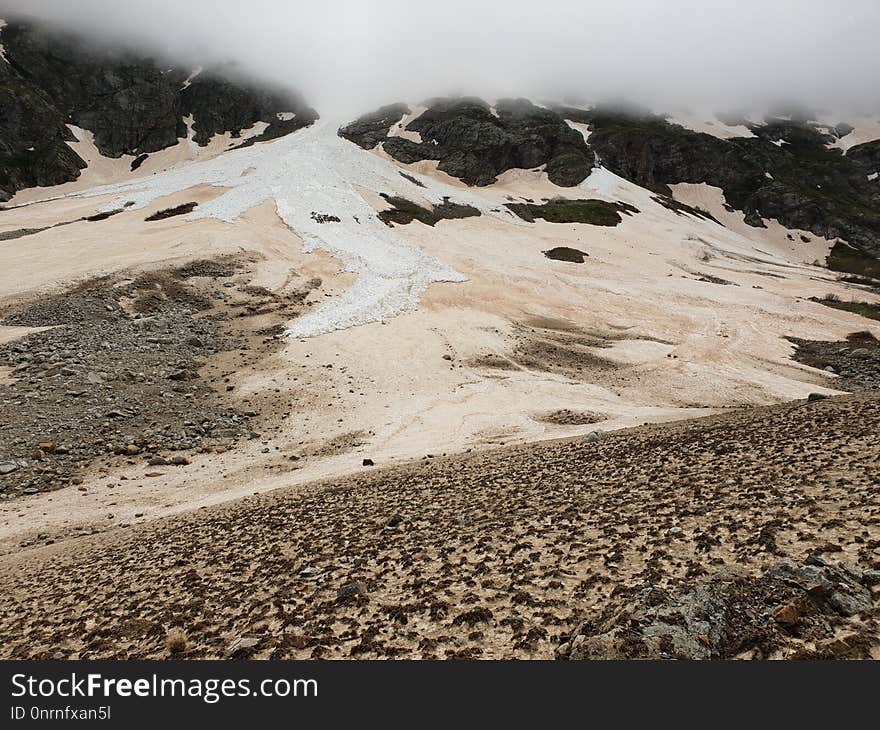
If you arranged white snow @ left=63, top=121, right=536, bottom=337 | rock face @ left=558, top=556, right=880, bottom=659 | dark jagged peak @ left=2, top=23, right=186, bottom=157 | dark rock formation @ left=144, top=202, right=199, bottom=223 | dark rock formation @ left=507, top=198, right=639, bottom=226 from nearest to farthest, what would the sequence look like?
rock face @ left=558, top=556, right=880, bottom=659, white snow @ left=63, top=121, right=536, bottom=337, dark rock formation @ left=144, top=202, right=199, bottom=223, dark rock formation @ left=507, top=198, right=639, bottom=226, dark jagged peak @ left=2, top=23, right=186, bottom=157

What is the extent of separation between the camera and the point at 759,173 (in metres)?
167

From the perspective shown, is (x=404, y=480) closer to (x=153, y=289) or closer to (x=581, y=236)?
(x=153, y=289)

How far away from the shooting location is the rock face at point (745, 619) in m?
6.46

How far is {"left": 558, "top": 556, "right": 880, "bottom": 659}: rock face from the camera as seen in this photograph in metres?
6.46

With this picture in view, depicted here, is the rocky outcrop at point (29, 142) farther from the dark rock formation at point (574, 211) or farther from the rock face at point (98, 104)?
the dark rock formation at point (574, 211)

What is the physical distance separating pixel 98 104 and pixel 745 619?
19548 cm

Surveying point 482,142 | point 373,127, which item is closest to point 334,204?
point 482,142

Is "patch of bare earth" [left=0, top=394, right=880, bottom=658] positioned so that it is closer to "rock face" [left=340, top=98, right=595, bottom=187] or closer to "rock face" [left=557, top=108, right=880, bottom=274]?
"rock face" [left=340, top=98, right=595, bottom=187]

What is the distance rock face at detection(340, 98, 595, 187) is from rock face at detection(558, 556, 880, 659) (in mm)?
133782

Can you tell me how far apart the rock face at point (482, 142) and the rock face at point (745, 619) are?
439 ft

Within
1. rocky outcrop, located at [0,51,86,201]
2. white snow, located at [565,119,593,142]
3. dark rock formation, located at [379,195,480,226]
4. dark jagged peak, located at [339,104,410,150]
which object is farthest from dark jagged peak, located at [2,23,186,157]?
white snow, located at [565,119,593,142]

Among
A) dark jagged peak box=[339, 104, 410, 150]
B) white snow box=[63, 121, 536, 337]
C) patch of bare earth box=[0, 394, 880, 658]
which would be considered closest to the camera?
patch of bare earth box=[0, 394, 880, 658]

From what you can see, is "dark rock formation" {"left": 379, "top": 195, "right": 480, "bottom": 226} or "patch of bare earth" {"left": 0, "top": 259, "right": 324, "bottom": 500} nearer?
"patch of bare earth" {"left": 0, "top": 259, "right": 324, "bottom": 500}

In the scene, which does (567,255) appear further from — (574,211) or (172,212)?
(172,212)
